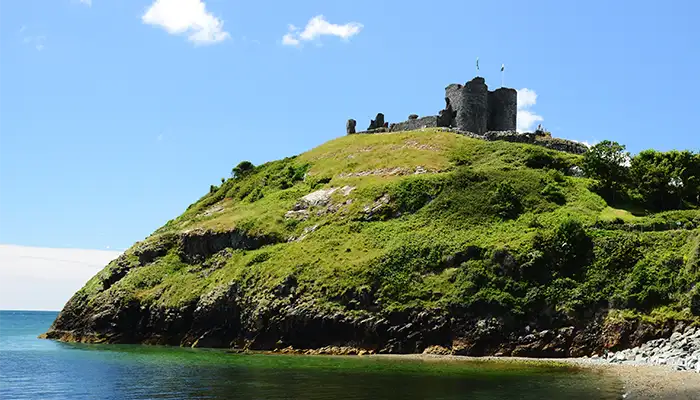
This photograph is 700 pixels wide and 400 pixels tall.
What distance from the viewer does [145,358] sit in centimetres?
6094

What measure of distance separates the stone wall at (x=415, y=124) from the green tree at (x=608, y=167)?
34.6m

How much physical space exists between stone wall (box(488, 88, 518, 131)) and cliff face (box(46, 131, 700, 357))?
12.6 metres

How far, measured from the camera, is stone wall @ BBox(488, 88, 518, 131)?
11525 cm

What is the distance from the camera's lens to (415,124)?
118750 millimetres

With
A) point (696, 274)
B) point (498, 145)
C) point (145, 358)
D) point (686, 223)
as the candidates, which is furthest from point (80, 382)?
point (498, 145)

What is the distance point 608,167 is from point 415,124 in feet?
138

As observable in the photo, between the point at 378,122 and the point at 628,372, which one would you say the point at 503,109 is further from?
the point at 628,372

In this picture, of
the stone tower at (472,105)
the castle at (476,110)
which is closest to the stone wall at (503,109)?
→ the castle at (476,110)

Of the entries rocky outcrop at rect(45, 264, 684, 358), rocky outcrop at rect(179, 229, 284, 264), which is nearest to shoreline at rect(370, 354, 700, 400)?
rocky outcrop at rect(45, 264, 684, 358)

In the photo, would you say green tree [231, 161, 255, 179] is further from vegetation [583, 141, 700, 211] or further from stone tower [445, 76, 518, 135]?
vegetation [583, 141, 700, 211]

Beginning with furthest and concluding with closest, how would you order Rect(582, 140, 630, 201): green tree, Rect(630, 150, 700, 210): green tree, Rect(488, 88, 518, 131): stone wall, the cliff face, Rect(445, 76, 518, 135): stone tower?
Rect(488, 88, 518, 131): stone wall → Rect(445, 76, 518, 135): stone tower → Rect(582, 140, 630, 201): green tree → Rect(630, 150, 700, 210): green tree → the cliff face

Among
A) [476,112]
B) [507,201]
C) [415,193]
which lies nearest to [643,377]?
[507,201]

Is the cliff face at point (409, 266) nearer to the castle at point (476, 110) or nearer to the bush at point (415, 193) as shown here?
the bush at point (415, 193)

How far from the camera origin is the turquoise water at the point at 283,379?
3594 cm
